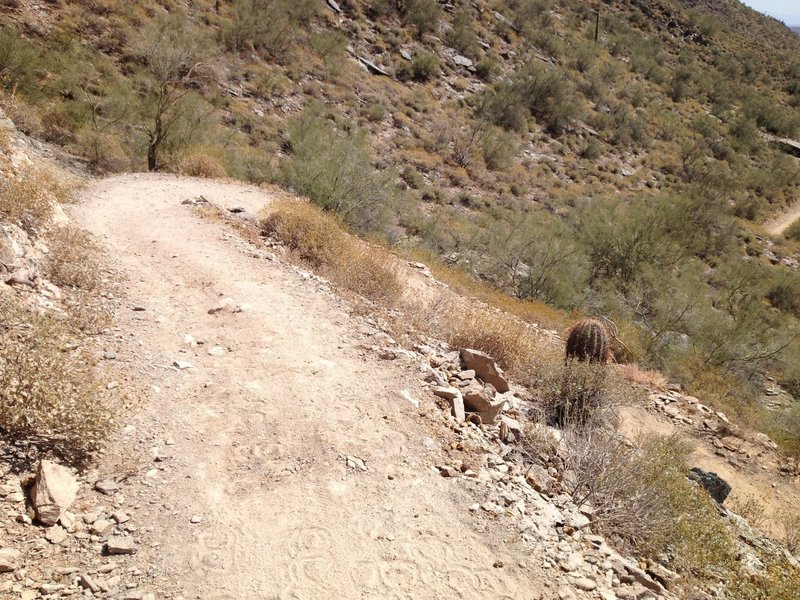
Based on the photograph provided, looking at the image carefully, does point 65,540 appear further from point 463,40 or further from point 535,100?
point 463,40

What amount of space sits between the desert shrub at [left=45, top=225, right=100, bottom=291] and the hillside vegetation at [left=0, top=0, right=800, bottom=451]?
21.3 feet

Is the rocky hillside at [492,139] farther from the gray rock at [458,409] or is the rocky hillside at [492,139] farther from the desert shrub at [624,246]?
the gray rock at [458,409]

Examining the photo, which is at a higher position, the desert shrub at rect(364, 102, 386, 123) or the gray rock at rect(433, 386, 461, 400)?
the desert shrub at rect(364, 102, 386, 123)

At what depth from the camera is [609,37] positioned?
43844 mm

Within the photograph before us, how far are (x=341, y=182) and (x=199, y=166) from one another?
12.5ft

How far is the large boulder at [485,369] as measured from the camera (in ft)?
20.1

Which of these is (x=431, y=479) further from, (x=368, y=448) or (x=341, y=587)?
(x=341, y=587)

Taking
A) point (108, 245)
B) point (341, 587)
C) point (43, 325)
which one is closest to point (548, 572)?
point (341, 587)

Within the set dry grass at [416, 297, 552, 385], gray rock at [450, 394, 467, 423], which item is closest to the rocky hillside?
dry grass at [416, 297, 552, 385]

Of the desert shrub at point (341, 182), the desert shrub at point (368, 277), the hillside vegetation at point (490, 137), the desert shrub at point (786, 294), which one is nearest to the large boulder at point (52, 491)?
the desert shrub at point (368, 277)

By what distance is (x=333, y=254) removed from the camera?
8.56m

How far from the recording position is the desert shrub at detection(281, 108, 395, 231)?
12867 millimetres

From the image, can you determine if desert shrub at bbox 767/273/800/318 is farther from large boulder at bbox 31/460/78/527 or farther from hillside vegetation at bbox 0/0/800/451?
large boulder at bbox 31/460/78/527

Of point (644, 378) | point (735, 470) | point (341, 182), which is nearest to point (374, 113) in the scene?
point (341, 182)
